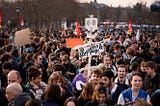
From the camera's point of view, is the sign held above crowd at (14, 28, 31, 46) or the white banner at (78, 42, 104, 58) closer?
the white banner at (78, 42, 104, 58)

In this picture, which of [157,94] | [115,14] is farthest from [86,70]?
[115,14]

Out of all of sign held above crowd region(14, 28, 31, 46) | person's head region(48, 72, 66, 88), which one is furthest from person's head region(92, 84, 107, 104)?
sign held above crowd region(14, 28, 31, 46)

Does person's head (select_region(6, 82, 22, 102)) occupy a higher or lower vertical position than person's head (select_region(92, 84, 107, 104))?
higher

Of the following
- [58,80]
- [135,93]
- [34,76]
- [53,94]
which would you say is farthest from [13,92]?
[135,93]

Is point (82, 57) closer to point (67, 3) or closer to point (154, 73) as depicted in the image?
point (154, 73)

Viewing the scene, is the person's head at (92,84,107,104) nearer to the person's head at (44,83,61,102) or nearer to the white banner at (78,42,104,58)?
the person's head at (44,83,61,102)

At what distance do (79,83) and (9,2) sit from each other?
71892 mm

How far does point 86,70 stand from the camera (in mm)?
10047

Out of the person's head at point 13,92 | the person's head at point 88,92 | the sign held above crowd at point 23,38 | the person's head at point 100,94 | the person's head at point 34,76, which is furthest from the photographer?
the sign held above crowd at point 23,38

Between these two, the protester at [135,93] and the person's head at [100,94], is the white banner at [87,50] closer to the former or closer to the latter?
the protester at [135,93]

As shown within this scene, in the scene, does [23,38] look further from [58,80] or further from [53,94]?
[53,94]

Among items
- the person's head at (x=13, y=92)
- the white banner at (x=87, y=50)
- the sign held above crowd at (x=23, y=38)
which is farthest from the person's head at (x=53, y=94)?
the sign held above crowd at (x=23, y=38)

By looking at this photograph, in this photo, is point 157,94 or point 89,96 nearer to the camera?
point 157,94

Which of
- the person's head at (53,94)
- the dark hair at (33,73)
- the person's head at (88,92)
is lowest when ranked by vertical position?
the person's head at (88,92)
